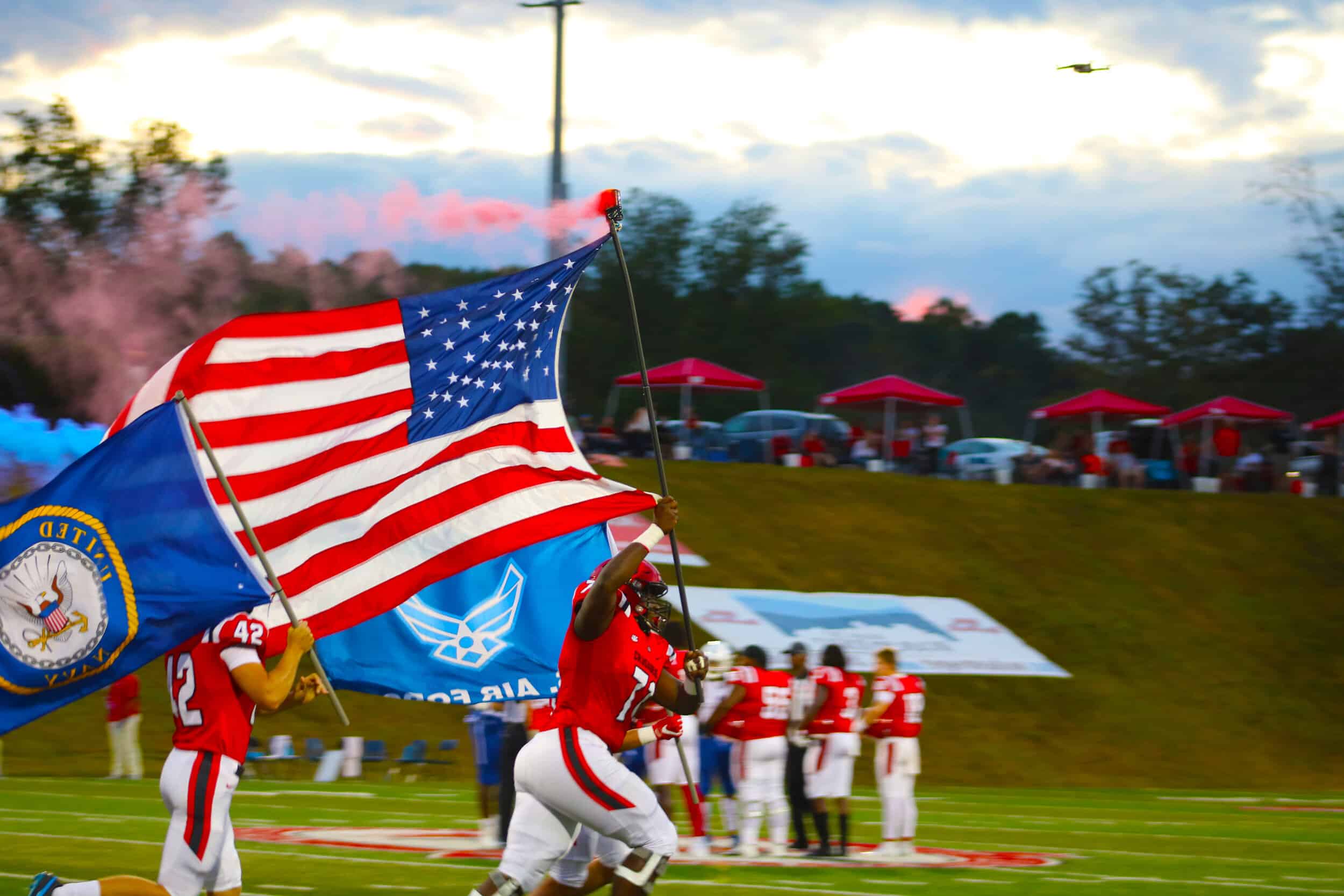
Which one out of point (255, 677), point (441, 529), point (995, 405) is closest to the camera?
point (255, 677)

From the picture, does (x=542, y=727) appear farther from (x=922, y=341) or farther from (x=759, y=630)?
(x=922, y=341)

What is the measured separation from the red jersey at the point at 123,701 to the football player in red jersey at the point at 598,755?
14.0 meters

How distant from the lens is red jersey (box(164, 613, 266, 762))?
22.5ft

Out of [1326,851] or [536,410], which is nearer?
[536,410]

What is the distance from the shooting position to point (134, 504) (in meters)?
7.39

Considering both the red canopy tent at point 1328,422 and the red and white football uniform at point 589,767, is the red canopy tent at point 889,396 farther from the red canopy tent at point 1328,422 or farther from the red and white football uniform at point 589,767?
the red and white football uniform at point 589,767

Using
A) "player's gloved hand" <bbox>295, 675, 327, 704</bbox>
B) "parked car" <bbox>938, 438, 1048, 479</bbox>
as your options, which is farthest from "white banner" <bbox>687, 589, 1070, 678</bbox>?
"player's gloved hand" <bbox>295, 675, 327, 704</bbox>

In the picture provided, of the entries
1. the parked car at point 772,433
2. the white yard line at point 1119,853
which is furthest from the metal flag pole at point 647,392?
the parked car at point 772,433

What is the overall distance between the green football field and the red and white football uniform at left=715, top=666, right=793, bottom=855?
659mm

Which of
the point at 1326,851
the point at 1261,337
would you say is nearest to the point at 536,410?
the point at 1326,851

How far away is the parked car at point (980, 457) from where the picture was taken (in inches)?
1490

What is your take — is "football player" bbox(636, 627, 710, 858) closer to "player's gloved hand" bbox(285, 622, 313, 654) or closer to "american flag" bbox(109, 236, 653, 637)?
"american flag" bbox(109, 236, 653, 637)

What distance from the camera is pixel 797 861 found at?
42.3ft

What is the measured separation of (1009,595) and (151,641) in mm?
25681
